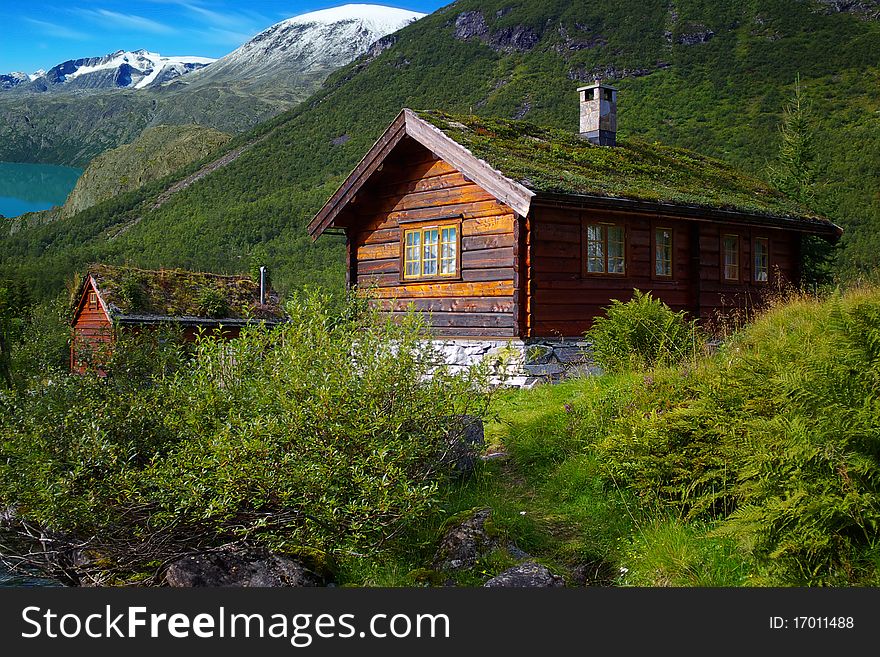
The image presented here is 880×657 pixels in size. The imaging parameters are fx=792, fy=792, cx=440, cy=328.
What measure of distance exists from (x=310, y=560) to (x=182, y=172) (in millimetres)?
103730

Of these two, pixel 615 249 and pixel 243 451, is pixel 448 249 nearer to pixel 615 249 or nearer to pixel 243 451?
pixel 615 249

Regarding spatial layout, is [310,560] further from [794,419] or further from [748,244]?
[748,244]

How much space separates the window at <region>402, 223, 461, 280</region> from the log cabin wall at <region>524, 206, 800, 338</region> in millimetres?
1785

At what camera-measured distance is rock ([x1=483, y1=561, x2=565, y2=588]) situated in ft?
18.3

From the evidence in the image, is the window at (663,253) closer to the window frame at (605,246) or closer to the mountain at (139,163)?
the window frame at (605,246)

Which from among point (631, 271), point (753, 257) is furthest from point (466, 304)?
point (753, 257)

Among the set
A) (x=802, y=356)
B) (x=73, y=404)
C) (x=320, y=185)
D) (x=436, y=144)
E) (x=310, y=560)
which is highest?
(x=320, y=185)

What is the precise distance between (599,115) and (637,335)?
9304 mm

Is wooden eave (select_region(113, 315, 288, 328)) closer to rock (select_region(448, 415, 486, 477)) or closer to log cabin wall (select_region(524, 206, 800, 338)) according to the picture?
log cabin wall (select_region(524, 206, 800, 338))

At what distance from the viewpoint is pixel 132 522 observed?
6.53 m

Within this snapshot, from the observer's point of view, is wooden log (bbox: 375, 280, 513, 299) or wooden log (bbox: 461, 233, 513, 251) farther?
wooden log (bbox: 375, 280, 513, 299)

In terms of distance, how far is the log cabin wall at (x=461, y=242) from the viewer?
45.8 feet

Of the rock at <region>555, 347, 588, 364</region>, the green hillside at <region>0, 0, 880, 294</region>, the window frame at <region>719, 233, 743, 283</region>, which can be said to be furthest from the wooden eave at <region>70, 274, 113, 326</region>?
the green hillside at <region>0, 0, 880, 294</region>

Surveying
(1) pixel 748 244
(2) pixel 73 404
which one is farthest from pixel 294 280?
(2) pixel 73 404
